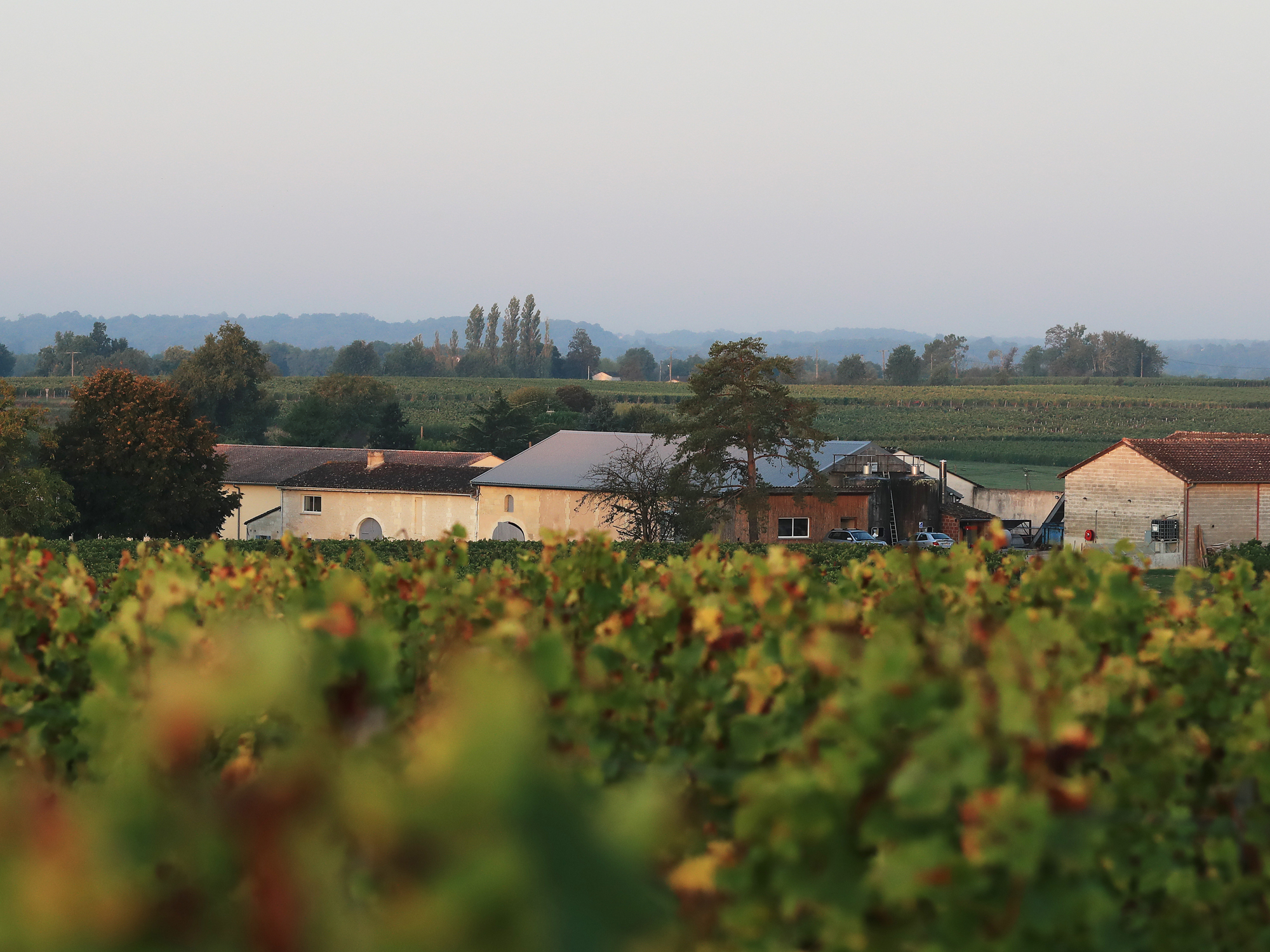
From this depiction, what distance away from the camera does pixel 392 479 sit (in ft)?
174

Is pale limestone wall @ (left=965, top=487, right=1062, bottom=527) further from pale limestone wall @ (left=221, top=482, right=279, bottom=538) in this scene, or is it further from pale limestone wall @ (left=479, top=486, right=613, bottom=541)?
pale limestone wall @ (left=221, top=482, right=279, bottom=538)

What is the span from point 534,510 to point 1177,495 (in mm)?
26131

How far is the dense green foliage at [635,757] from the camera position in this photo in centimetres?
88

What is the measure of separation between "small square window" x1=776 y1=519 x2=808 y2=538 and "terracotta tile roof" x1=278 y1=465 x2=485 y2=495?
13728 millimetres

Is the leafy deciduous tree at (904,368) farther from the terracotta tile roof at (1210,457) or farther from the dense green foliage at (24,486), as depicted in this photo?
the dense green foliage at (24,486)

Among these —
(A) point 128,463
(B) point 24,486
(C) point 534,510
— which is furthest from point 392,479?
(B) point 24,486

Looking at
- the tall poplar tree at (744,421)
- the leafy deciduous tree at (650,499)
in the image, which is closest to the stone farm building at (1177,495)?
the tall poplar tree at (744,421)

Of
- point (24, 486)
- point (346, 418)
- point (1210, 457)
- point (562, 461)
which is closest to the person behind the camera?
point (24, 486)

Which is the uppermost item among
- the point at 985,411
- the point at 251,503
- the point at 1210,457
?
the point at 985,411

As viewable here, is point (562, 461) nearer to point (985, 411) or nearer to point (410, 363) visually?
point (985, 411)

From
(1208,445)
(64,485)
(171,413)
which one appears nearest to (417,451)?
(171,413)

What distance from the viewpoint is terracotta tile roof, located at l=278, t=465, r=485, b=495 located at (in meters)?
51.5

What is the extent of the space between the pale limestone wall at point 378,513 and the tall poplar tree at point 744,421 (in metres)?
12.7

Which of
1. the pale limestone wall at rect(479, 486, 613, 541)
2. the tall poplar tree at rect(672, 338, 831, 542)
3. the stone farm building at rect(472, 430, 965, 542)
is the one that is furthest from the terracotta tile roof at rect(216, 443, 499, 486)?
the tall poplar tree at rect(672, 338, 831, 542)
